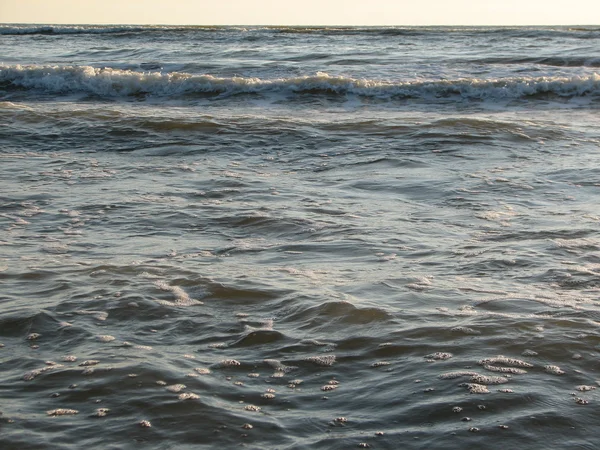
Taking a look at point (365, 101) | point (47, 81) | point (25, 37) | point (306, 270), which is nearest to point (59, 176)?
point (306, 270)

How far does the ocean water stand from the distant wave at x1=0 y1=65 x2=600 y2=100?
2.23 meters

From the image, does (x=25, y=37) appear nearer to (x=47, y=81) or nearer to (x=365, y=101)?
(x=47, y=81)

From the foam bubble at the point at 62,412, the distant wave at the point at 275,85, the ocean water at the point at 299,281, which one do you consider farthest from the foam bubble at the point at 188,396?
the distant wave at the point at 275,85

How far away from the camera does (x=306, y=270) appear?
4.59 meters

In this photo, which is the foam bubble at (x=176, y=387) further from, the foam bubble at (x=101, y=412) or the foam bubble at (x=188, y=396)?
the foam bubble at (x=101, y=412)

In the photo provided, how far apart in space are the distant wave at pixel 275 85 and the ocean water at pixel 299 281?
2231 millimetres

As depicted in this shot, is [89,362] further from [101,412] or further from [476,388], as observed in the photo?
[476,388]

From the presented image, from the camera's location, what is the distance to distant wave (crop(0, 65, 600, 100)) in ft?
43.7

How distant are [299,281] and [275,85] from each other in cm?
999

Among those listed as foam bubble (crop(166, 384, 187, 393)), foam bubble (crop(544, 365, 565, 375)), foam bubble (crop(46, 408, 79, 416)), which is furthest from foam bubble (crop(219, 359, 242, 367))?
foam bubble (crop(544, 365, 565, 375))

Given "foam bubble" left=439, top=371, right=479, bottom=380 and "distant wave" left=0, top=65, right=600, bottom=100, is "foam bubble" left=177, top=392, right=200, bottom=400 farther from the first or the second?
"distant wave" left=0, top=65, right=600, bottom=100

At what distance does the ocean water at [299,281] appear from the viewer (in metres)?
2.91

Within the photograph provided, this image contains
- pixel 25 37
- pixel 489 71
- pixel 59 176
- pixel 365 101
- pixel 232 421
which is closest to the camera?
pixel 232 421

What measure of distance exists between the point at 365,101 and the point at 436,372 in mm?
10022
